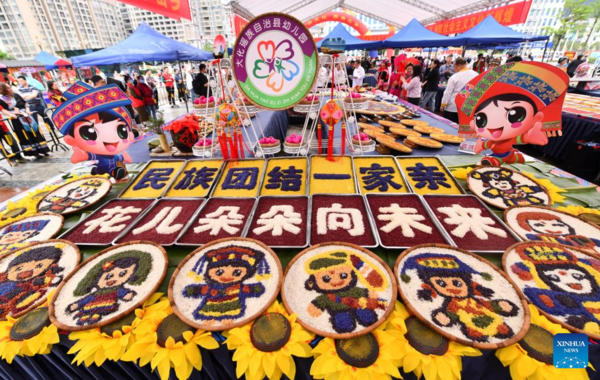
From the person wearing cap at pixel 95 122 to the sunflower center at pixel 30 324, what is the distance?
4.32ft

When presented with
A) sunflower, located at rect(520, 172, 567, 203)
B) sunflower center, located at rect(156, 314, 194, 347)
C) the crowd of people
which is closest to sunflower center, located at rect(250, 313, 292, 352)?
sunflower center, located at rect(156, 314, 194, 347)

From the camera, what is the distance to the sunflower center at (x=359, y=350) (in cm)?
90

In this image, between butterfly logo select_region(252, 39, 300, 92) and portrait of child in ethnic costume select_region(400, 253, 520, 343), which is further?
butterfly logo select_region(252, 39, 300, 92)

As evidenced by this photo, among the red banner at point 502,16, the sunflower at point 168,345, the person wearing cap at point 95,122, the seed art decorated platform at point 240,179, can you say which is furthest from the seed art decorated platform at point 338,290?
the red banner at point 502,16

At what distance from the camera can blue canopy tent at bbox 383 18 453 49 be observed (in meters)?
7.44

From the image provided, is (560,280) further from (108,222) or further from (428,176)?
(108,222)

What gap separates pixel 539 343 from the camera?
0.92 m

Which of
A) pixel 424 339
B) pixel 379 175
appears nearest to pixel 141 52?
pixel 379 175

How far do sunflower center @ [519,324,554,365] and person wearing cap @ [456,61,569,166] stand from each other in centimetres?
139

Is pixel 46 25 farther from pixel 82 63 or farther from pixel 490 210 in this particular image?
pixel 490 210

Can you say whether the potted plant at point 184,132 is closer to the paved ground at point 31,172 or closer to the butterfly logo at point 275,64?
the butterfly logo at point 275,64

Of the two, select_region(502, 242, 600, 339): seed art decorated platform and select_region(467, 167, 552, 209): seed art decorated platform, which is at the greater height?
select_region(467, 167, 552, 209): seed art decorated platform

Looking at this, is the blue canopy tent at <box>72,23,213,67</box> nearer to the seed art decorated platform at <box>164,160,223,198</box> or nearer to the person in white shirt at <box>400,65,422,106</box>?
the seed art decorated platform at <box>164,160,223,198</box>

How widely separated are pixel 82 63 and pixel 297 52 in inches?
255
